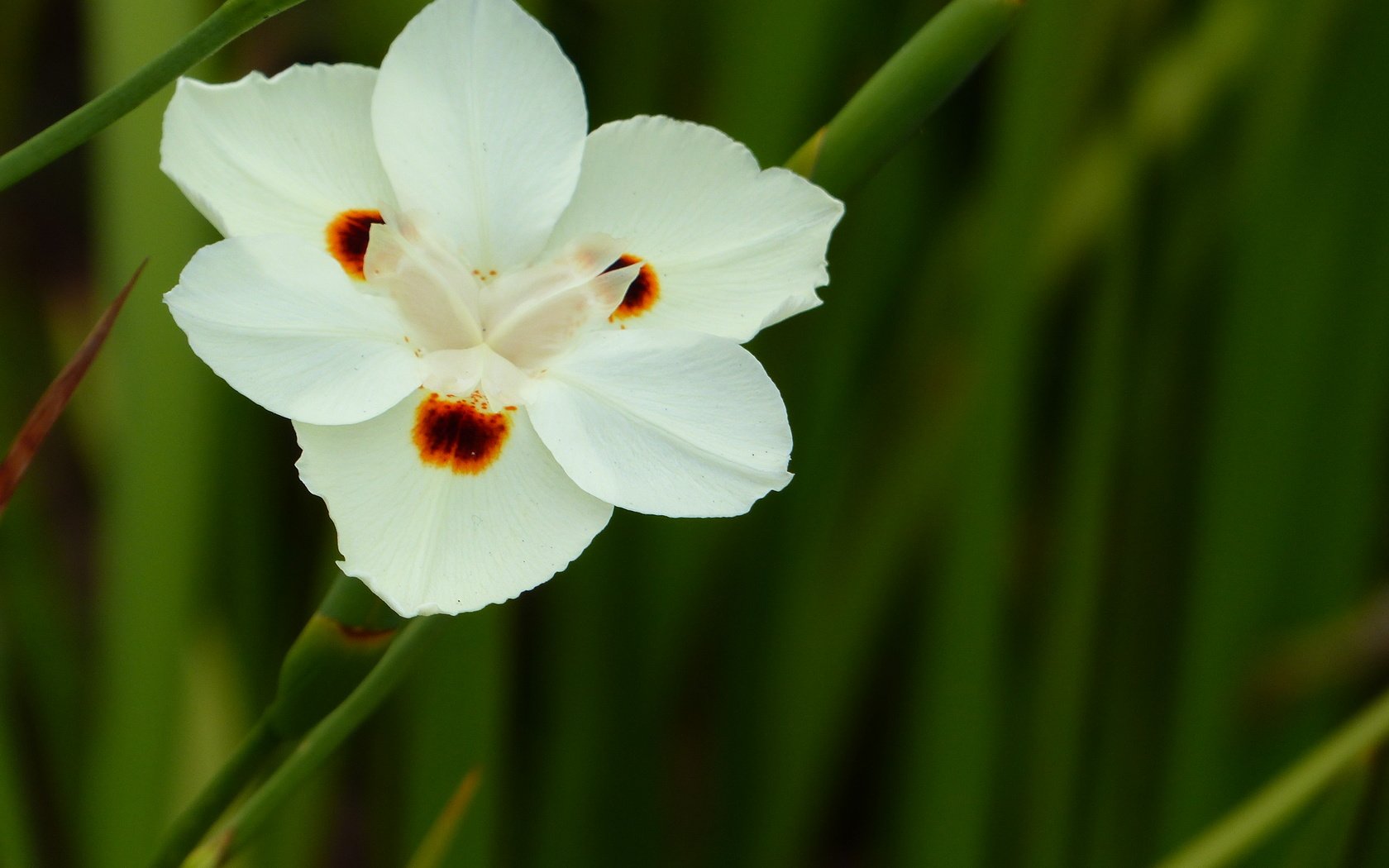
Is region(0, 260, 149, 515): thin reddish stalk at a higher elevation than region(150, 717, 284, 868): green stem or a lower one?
higher

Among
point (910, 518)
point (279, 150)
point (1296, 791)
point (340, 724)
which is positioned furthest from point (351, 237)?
point (910, 518)

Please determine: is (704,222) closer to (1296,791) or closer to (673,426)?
(673,426)

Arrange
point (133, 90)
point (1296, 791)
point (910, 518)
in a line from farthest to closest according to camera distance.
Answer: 1. point (910, 518)
2. point (1296, 791)
3. point (133, 90)

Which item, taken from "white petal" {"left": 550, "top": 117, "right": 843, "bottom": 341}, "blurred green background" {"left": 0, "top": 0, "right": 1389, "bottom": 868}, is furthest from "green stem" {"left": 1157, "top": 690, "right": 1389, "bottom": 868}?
"white petal" {"left": 550, "top": 117, "right": 843, "bottom": 341}

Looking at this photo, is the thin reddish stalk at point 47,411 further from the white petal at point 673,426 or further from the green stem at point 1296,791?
the green stem at point 1296,791

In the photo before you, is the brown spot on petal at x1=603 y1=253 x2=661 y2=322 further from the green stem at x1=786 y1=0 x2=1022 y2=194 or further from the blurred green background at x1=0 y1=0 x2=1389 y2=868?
the blurred green background at x1=0 y1=0 x2=1389 y2=868

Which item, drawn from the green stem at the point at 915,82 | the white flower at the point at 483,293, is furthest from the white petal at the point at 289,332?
the green stem at the point at 915,82
